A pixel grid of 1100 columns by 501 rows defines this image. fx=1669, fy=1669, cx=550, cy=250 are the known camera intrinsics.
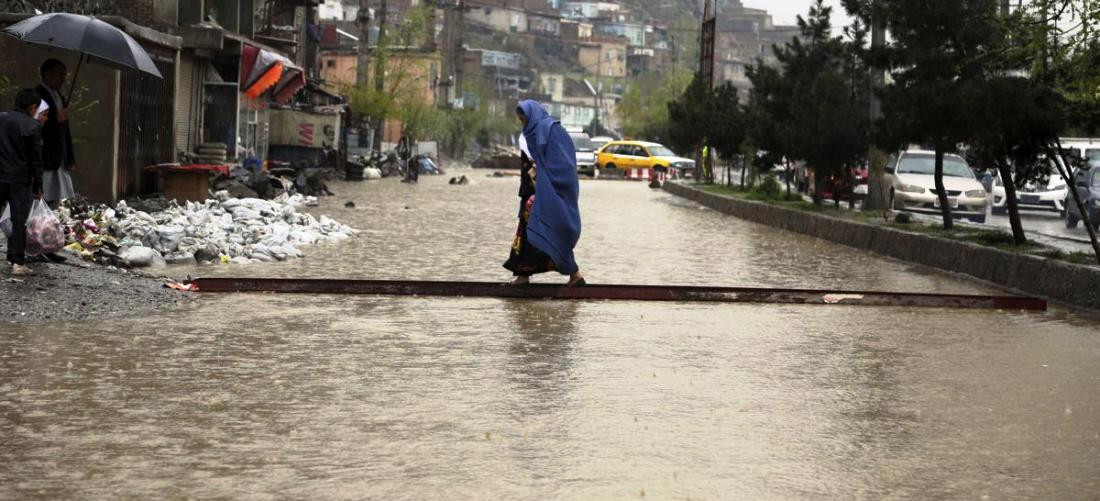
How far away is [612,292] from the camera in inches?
535

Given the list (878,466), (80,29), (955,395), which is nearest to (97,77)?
(80,29)

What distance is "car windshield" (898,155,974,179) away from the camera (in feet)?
107

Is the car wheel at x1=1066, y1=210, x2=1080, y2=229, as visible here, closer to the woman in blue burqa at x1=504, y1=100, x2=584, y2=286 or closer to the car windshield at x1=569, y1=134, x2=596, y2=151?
the woman in blue burqa at x1=504, y1=100, x2=584, y2=286

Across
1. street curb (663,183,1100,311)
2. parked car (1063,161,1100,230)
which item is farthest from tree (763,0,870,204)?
parked car (1063,161,1100,230)

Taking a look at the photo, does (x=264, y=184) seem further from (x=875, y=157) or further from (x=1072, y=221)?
(x=1072, y=221)

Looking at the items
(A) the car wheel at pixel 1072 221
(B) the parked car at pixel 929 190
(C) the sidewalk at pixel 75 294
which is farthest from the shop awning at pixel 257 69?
(C) the sidewalk at pixel 75 294

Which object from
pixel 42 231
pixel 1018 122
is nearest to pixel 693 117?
pixel 1018 122

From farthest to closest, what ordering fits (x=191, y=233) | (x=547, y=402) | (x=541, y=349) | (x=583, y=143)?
(x=583, y=143) → (x=191, y=233) → (x=541, y=349) → (x=547, y=402)

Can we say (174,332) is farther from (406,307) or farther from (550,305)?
(550,305)

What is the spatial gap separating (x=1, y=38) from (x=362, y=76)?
42512mm

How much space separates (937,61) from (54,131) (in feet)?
36.7

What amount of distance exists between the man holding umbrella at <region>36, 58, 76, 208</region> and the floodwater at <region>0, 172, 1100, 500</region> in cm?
193

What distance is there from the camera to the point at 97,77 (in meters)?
21.1

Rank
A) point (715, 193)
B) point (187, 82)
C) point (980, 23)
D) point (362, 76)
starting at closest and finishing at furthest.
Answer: point (980, 23) → point (187, 82) → point (715, 193) → point (362, 76)
